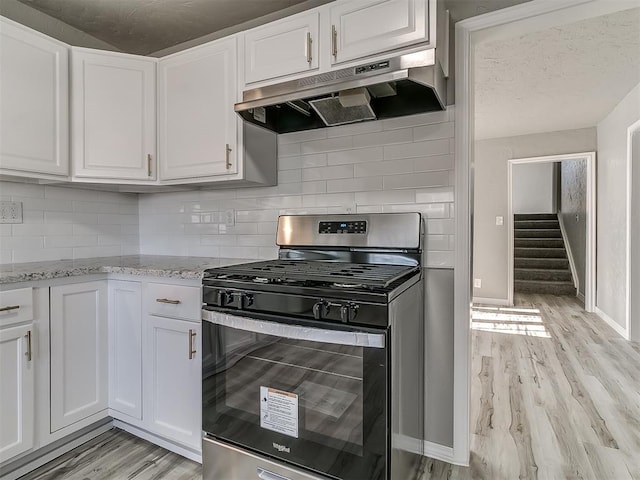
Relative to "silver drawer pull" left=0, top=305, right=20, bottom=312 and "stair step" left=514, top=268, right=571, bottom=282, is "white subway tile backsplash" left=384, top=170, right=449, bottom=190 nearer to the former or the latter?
"silver drawer pull" left=0, top=305, right=20, bottom=312

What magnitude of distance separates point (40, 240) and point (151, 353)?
105 centimetres

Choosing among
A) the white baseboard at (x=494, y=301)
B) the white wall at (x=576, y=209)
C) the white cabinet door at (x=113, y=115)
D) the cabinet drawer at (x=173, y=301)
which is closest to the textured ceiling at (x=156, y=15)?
the white cabinet door at (x=113, y=115)

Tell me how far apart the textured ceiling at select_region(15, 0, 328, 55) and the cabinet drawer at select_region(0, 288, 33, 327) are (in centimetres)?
167

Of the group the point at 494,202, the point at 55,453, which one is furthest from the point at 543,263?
the point at 55,453

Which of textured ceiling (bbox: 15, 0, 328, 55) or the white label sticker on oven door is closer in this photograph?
the white label sticker on oven door

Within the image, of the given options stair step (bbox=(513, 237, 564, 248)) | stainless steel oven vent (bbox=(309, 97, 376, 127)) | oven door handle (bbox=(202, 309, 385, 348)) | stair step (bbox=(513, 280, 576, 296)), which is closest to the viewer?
oven door handle (bbox=(202, 309, 385, 348))

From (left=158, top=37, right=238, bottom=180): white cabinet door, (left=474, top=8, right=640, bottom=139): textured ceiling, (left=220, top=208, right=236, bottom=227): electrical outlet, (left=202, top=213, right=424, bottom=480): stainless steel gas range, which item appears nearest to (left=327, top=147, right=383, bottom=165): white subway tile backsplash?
(left=202, top=213, right=424, bottom=480): stainless steel gas range

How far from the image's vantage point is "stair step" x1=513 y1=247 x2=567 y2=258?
6695mm

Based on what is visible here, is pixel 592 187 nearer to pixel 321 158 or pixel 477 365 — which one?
pixel 477 365

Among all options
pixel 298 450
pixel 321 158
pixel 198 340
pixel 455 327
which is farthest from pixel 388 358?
pixel 321 158

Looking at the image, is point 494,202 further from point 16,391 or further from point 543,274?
point 16,391

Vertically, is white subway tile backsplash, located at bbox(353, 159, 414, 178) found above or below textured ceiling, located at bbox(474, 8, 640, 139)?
below

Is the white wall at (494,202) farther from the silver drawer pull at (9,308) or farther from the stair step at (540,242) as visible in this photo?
the silver drawer pull at (9,308)

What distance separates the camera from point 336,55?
1637 mm
